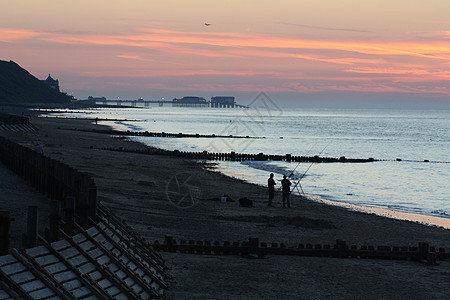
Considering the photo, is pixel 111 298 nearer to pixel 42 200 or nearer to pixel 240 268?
pixel 240 268

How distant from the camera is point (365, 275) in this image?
62.0ft

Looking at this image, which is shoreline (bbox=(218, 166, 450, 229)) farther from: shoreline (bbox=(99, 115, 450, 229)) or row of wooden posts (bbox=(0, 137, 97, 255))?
row of wooden posts (bbox=(0, 137, 97, 255))

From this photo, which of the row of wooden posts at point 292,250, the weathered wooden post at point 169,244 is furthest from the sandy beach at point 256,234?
the weathered wooden post at point 169,244

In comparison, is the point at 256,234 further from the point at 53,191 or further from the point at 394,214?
the point at 394,214

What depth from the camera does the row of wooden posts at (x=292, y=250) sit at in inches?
781

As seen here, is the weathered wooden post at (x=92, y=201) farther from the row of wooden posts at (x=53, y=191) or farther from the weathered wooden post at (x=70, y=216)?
the weathered wooden post at (x=70, y=216)

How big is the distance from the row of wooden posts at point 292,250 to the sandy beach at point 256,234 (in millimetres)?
248

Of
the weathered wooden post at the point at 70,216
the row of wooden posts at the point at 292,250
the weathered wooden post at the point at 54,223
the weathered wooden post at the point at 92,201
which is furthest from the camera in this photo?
the row of wooden posts at the point at 292,250

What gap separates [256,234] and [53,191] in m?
7.73

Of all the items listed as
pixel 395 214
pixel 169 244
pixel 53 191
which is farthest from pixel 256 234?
pixel 395 214

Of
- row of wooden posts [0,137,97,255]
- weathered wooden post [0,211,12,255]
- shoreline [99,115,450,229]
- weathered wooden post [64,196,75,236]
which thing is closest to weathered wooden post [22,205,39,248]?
row of wooden posts [0,137,97,255]

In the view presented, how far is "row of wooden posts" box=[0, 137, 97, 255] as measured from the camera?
12.2 metres

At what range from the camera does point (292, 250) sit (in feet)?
67.4

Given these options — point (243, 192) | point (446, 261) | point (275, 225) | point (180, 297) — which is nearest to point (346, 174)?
point (243, 192)
